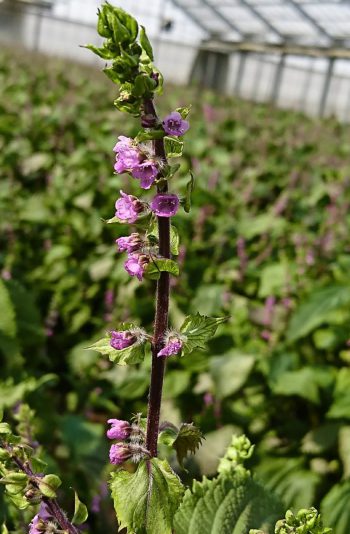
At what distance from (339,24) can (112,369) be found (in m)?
26.3

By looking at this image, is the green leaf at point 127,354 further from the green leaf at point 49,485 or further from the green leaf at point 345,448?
the green leaf at point 345,448

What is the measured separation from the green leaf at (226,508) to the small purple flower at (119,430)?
0.69 feet

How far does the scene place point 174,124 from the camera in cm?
82

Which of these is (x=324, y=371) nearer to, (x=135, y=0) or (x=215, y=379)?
(x=215, y=379)

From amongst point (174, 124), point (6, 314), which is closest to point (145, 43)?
point (174, 124)

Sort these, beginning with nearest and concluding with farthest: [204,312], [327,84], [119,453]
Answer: [119,453], [204,312], [327,84]

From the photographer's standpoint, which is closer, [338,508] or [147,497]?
[147,497]

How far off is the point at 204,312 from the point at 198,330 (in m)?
2.45

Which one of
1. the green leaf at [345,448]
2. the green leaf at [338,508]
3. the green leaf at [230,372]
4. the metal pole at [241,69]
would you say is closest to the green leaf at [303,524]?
the green leaf at [338,508]

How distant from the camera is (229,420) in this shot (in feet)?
10.2

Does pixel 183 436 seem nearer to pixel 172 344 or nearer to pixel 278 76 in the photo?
pixel 172 344

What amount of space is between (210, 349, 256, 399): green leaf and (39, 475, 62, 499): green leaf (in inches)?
83.4

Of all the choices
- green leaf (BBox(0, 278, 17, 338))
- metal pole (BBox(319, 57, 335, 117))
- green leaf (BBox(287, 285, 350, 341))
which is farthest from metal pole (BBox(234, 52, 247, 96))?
green leaf (BBox(0, 278, 17, 338))

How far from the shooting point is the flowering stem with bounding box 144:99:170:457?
2.81 ft
